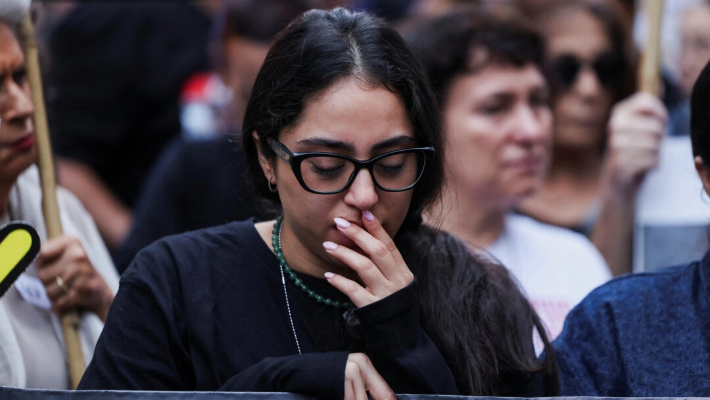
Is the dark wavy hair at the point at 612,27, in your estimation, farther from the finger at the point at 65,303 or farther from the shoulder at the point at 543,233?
the finger at the point at 65,303

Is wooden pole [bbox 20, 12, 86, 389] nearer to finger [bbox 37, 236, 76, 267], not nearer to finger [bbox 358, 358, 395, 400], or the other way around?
finger [bbox 37, 236, 76, 267]

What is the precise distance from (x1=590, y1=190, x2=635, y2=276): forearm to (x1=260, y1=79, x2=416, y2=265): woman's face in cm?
162

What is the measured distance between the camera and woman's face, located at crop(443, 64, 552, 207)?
10.2 ft

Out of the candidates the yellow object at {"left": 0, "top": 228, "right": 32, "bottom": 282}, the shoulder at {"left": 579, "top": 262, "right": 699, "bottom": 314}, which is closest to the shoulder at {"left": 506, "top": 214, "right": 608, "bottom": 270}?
the shoulder at {"left": 579, "top": 262, "right": 699, "bottom": 314}

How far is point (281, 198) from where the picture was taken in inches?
76.9

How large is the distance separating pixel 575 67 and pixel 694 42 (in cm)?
54

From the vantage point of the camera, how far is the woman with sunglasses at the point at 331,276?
1.80 metres

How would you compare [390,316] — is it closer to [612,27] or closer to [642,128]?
[642,128]

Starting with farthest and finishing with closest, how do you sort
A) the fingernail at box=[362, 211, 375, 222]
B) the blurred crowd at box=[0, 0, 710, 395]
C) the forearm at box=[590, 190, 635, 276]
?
the forearm at box=[590, 190, 635, 276] → the blurred crowd at box=[0, 0, 710, 395] → the fingernail at box=[362, 211, 375, 222]

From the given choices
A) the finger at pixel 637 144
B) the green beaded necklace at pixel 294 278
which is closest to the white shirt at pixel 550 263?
the finger at pixel 637 144

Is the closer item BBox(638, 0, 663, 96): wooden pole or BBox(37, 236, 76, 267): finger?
BBox(37, 236, 76, 267): finger

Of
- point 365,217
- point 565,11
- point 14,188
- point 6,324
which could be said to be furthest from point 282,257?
point 565,11

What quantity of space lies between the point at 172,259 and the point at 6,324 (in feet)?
1.37

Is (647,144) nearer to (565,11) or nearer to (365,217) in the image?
(565,11)
